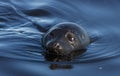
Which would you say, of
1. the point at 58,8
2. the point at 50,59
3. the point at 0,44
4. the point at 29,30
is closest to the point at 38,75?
the point at 50,59

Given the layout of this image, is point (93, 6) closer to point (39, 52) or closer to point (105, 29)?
point (105, 29)

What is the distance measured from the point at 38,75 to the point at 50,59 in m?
0.80

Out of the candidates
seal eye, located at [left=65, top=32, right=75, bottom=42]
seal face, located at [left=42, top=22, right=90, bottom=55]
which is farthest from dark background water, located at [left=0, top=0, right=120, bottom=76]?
seal eye, located at [left=65, top=32, right=75, bottom=42]

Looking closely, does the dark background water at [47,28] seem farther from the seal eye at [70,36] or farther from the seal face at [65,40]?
the seal eye at [70,36]

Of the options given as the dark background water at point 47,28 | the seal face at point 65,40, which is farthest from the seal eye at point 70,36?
the dark background water at point 47,28

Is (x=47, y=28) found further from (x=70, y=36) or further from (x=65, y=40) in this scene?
(x=65, y=40)

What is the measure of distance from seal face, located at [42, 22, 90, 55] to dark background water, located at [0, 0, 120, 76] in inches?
9.7

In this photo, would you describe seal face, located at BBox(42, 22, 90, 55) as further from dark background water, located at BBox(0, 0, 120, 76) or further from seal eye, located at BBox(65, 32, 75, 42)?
dark background water, located at BBox(0, 0, 120, 76)

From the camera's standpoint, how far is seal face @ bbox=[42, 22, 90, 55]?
9.82 meters

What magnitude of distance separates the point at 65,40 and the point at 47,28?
64.8 inches

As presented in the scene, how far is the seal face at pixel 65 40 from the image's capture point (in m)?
9.82

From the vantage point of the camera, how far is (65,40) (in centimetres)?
1002

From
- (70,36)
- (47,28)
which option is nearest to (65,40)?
(70,36)

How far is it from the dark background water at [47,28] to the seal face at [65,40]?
0.81ft
